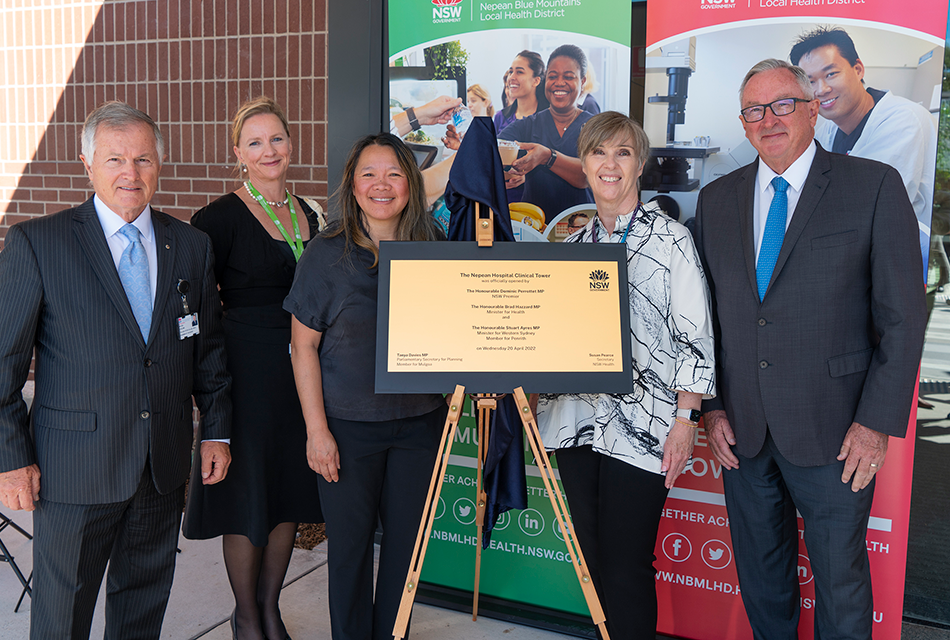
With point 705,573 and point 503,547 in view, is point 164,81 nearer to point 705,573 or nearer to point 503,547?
point 503,547

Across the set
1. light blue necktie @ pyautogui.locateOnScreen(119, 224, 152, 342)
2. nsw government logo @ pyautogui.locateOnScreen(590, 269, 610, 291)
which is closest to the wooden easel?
nsw government logo @ pyautogui.locateOnScreen(590, 269, 610, 291)

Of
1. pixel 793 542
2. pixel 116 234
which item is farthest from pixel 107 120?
pixel 793 542

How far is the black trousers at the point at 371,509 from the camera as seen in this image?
2.54 metres

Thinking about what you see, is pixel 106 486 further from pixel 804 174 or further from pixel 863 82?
pixel 863 82

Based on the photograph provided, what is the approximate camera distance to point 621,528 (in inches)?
96.3

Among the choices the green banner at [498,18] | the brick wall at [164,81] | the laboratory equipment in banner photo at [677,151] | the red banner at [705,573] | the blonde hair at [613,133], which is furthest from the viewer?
the brick wall at [164,81]

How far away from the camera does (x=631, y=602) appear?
248 centimetres

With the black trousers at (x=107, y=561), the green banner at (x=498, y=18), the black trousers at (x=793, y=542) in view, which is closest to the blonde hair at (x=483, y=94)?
the green banner at (x=498, y=18)

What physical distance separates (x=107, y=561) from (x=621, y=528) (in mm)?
1743

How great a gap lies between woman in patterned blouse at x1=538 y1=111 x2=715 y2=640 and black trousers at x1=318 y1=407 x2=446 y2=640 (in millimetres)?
528

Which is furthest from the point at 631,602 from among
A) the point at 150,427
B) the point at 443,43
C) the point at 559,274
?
the point at 443,43

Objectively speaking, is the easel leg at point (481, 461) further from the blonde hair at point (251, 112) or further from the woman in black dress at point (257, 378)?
the blonde hair at point (251, 112)

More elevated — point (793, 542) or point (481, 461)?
point (481, 461)

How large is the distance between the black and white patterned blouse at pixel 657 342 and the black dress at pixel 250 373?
1268mm
